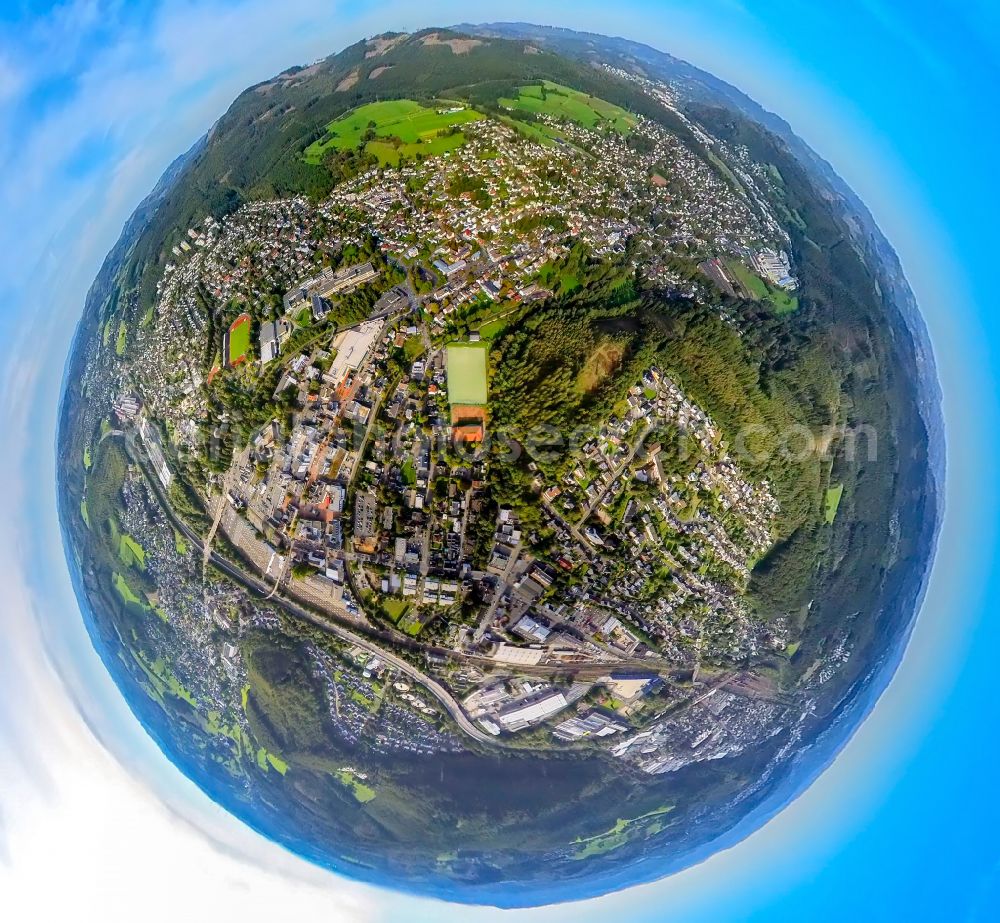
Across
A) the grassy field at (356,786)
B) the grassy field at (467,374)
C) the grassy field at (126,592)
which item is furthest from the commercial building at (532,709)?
the grassy field at (126,592)

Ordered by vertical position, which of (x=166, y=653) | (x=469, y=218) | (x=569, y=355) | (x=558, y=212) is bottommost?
(x=166, y=653)

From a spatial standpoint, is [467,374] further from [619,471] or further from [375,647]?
[375,647]

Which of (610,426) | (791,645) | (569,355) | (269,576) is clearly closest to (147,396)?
(269,576)

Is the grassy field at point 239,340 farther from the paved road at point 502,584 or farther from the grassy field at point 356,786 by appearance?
the grassy field at point 356,786

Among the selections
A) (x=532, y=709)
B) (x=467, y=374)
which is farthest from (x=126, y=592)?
Result: (x=532, y=709)

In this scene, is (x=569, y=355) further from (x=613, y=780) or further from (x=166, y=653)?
(x=166, y=653)

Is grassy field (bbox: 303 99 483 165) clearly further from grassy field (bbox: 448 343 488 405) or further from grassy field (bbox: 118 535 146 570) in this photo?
grassy field (bbox: 118 535 146 570)

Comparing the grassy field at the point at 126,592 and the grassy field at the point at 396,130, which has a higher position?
the grassy field at the point at 396,130
